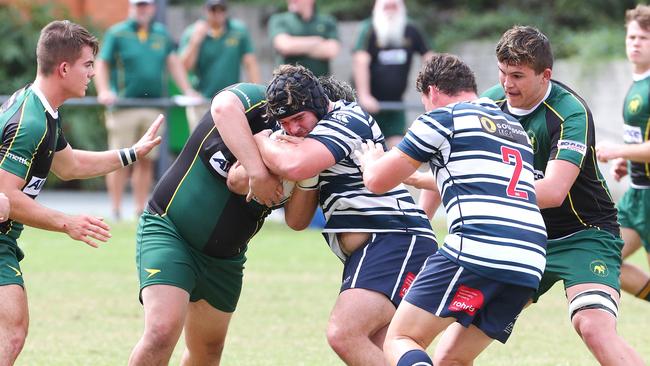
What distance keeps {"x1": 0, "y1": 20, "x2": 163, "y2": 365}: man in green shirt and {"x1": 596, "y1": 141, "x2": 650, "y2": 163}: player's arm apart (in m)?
2.82

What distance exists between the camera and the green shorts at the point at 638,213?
789cm

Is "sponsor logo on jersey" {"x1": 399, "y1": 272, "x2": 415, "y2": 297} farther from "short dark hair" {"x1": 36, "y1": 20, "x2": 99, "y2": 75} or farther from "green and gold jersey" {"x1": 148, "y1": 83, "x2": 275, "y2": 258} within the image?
"short dark hair" {"x1": 36, "y1": 20, "x2": 99, "y2": 75}

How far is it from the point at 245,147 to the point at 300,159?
38 cm

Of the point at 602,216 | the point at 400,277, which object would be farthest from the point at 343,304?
the point at 602,216

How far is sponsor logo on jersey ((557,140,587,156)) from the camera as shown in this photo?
5680mm

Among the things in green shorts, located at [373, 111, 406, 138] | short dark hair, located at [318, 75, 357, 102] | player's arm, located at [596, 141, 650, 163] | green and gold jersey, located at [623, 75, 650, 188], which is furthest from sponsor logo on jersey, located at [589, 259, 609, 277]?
green shorts, located at [373, 111, 406, 138]

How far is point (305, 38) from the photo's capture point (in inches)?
535

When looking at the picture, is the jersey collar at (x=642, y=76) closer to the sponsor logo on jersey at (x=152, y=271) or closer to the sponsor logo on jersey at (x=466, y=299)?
the sponsor logo on jersey at (x=466, y=299)

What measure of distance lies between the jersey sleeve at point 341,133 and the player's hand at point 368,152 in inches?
1.1

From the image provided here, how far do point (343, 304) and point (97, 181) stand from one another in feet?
44.0

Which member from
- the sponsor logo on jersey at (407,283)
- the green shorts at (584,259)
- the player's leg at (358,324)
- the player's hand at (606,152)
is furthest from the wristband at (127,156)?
the player's hand at (606,152)

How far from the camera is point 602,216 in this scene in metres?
6.00

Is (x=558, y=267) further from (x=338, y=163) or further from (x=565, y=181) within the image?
(x=338, y=163)

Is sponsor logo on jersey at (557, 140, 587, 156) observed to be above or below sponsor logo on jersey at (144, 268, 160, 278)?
above
